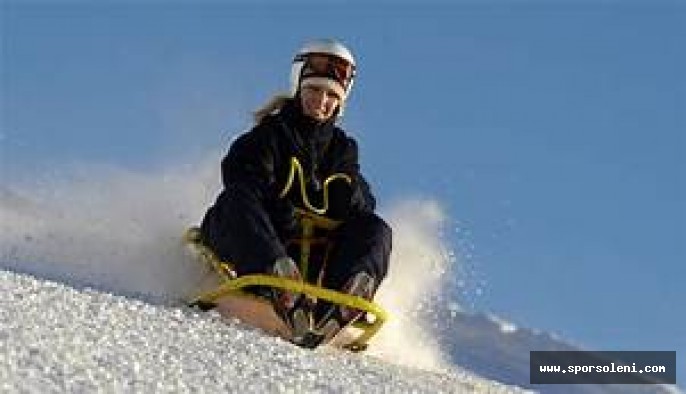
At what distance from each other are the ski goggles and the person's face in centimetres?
8

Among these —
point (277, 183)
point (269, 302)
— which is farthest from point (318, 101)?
point (269, 302)

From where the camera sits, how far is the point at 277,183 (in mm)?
7367

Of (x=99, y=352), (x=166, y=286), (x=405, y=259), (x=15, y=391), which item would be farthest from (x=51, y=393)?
(x=405, y=259)

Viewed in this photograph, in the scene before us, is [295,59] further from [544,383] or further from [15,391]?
[15,391]

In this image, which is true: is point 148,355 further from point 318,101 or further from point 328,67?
point 328,67

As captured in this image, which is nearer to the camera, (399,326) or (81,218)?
(399,326)

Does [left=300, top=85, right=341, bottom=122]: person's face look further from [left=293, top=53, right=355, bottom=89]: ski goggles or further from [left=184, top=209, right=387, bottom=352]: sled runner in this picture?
[left=184, top=209, right=387, bottom=352]: sled runner

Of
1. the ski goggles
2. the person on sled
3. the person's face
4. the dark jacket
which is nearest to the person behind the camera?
the person on sled

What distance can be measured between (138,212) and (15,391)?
19.8ft

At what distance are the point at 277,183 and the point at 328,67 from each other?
81 centimetres

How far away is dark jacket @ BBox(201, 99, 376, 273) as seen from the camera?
22.3 ft

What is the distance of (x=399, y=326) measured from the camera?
888 cm

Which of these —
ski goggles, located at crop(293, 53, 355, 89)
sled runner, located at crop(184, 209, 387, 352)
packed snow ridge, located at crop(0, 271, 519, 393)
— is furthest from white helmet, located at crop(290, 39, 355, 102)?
packed snow ridge, located at crop(0, 271, 519, 393)

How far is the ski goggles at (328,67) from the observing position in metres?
7.86
